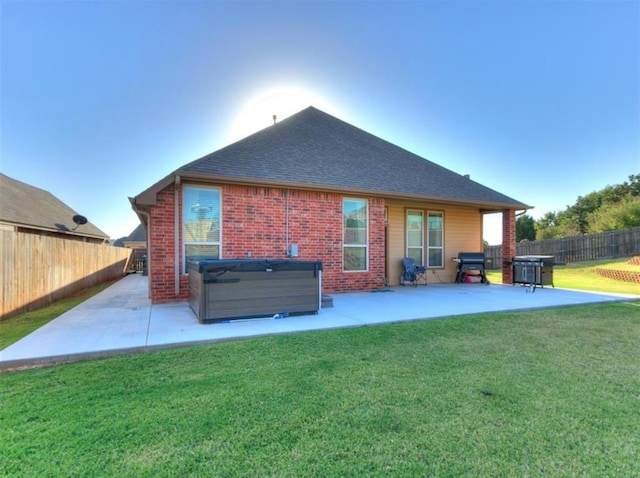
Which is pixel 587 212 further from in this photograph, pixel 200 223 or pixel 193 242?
pixel 193 242

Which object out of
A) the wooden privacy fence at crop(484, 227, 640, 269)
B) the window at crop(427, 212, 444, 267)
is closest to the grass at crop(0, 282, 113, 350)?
the window at crop(427, 212, 444, 267)

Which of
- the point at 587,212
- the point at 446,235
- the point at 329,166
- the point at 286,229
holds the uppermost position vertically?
the point at 587,212

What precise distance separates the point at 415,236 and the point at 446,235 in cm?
128

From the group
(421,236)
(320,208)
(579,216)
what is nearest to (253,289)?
(320,208)

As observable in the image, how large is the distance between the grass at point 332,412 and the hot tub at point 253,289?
43.7 inches

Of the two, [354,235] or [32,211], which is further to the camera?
[32,211]

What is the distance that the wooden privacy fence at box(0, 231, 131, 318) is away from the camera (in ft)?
19.1

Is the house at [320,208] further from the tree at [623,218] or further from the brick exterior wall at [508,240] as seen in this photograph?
the tree at [623,218]

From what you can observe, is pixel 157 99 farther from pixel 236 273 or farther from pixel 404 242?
pixel 404 242

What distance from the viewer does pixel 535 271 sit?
918 cm

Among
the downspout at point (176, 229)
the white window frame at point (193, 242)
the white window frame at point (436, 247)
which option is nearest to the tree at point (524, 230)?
the white window frame at point (436, 247)

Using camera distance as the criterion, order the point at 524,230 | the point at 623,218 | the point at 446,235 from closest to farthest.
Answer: the point at 446,235
the point at 623,218
the point at 524,230

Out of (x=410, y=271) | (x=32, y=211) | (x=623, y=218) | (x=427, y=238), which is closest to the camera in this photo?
(x=410, y=271)

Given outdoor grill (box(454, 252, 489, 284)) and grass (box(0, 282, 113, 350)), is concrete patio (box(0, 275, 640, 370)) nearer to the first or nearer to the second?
grass (box(0, 282, 113, 350))
